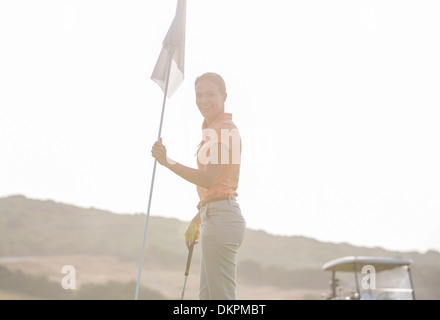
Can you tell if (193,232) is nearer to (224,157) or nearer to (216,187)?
(216,187)

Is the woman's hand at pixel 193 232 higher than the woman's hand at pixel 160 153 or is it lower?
lower

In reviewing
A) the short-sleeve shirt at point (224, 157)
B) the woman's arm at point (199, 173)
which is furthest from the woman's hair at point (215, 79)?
the woman's arm at point (199, 173)

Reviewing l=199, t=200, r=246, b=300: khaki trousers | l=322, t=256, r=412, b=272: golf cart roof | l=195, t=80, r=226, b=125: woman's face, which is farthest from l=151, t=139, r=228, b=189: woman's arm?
l=322, t=256, r=412, b=272: golf cart roof

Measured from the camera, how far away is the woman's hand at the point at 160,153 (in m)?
2.90

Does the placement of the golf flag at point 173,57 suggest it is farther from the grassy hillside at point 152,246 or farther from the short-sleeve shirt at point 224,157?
the grassy hillside at point 152,246

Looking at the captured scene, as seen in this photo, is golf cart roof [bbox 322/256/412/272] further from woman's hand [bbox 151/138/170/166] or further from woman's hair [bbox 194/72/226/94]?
woman's hand [bbox 151/138/170/166]

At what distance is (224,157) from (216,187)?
0.69ft

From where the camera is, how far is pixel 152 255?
52.9m

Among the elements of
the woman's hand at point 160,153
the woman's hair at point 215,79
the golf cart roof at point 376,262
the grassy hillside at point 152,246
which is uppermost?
the grassy hillside at point 152,246

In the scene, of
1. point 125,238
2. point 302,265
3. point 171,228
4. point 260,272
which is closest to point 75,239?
point 125,238

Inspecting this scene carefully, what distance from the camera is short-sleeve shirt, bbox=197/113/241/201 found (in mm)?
2811

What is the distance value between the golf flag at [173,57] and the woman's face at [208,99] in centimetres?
73
